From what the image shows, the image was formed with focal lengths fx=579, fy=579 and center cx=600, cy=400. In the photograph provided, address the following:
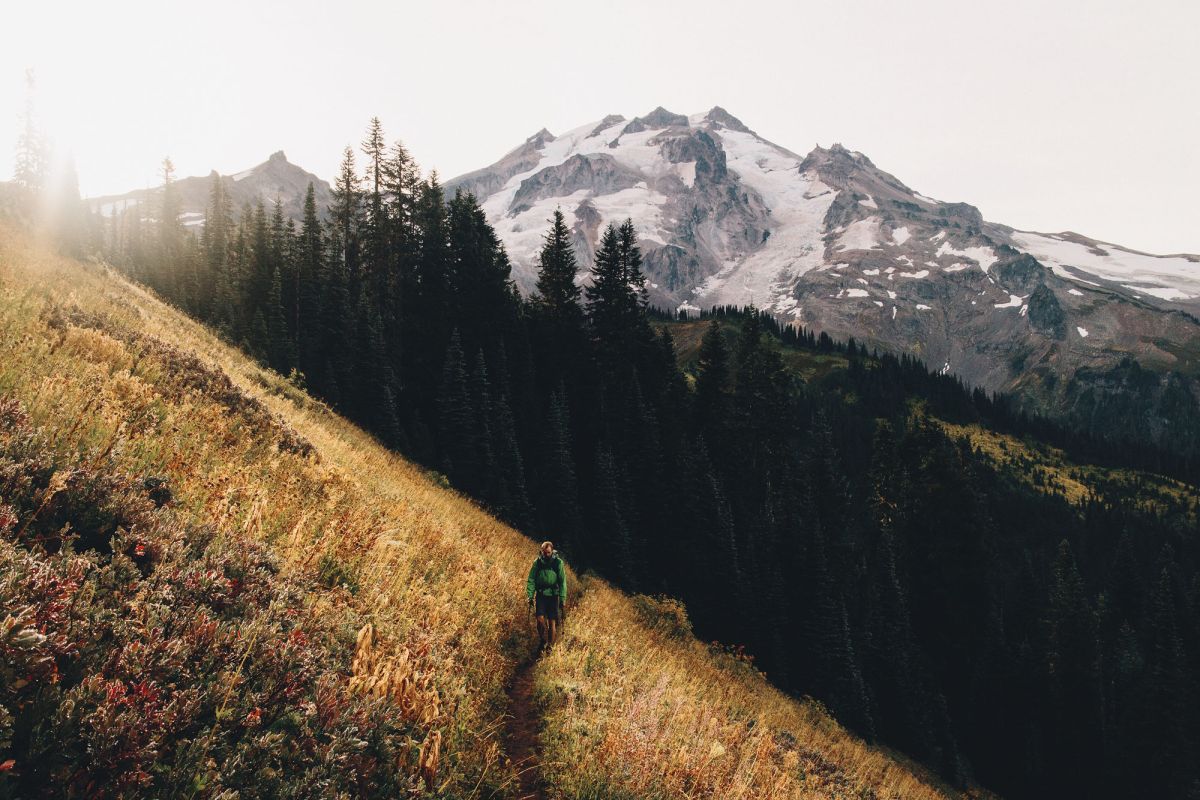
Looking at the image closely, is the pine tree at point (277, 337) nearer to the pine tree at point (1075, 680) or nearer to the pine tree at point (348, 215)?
the pine tree at point (348, 215)

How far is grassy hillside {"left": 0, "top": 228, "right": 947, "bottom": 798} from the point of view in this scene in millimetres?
3598

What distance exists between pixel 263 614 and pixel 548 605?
686 centimetres

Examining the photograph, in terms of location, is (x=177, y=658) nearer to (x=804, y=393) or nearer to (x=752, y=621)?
(x=752, y=621)

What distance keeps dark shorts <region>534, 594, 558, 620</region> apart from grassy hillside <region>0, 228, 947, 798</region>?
455 mm

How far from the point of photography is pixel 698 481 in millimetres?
45375

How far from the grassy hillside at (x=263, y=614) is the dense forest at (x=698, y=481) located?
24.4 meters

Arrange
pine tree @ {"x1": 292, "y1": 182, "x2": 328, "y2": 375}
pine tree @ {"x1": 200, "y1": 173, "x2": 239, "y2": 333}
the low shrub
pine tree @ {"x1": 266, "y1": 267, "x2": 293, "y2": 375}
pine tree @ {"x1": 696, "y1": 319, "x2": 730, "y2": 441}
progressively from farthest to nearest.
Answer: pine tree @ {"x1": 696, "y1": 319, "x2": 730, "y2": 441} < pine tree @ {"x1": 200, "y1": 173, "x2": 239, "y2": 333} < pine tree @ {"x1": 292, "y1": 182, "x2": 328, "y2": 375} < pine tree @ {"x1": 266, "y1": 267, "x2": 293, "y2": 375} < the low shrub

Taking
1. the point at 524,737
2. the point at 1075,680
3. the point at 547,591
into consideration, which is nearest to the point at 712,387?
the point at 1075,680

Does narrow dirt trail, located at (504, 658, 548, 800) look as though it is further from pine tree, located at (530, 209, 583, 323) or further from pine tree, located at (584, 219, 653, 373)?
pine tree, located at (530, 209, 583, 323)

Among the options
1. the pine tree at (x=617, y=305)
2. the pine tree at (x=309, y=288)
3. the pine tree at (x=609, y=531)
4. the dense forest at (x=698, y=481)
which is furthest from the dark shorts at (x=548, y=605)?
the pine tree at (x=309, y=288)

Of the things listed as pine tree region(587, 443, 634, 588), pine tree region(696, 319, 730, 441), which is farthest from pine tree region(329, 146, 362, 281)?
pine tree region(696, 319, 730, 441)

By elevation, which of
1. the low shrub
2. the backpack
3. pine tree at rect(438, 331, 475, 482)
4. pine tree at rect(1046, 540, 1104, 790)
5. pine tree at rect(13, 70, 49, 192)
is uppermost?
pine tree at rect(13, 70, 49, 192)

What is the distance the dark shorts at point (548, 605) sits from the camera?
1096 centimetres

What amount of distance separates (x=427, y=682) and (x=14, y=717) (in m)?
3.77
